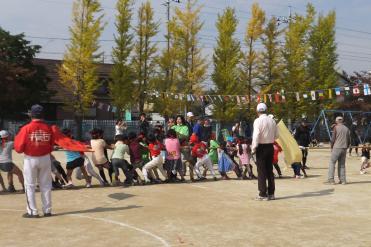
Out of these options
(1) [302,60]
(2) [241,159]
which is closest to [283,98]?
(1) [302,60]

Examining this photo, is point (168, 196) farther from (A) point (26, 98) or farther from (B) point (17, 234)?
(A) point (26, 98)

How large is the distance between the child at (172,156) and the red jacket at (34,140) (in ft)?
16.4

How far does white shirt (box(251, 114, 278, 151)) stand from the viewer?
34.2 ft

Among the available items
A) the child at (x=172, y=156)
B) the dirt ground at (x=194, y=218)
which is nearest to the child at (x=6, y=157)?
the dirt ground at (x=194, y=218)

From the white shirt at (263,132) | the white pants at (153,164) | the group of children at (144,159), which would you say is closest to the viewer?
the white shirt at (263,132)

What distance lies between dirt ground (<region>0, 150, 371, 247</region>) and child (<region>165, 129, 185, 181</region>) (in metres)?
0.86

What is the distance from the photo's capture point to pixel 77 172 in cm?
1268

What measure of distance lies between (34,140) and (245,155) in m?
7.06

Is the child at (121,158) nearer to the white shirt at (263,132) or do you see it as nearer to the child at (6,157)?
the child at (6,157)

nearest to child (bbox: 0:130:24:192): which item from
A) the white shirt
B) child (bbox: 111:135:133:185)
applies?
child (bbox: 111:135:133:185)

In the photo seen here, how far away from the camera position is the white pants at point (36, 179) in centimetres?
858

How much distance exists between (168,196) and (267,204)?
7.19 feet

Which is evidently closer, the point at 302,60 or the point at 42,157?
the point at 42,157

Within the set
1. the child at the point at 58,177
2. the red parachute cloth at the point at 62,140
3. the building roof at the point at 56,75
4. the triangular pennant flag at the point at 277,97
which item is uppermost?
the building roof at the point at 56,75
